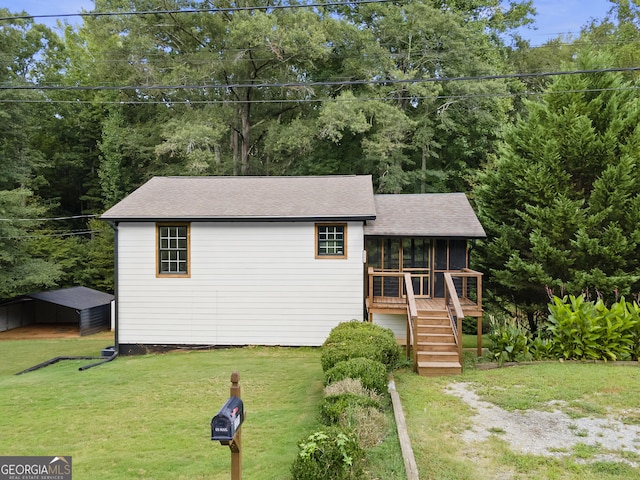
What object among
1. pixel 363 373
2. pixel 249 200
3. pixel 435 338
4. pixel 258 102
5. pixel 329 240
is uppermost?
pixel 258 102

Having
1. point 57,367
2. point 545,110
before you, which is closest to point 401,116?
point 545,110

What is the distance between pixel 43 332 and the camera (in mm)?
20047

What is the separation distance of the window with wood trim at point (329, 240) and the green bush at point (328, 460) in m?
7.56

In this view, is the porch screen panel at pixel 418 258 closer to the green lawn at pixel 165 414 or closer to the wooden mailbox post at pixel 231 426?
the green lawn at pixel 165 414

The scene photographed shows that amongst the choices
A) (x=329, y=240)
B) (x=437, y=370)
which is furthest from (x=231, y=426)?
(x=329, y=240)

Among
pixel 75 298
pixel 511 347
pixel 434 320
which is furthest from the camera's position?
pixel 75 298

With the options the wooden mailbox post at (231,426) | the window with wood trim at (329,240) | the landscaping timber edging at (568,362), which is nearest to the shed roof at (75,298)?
the window with wood trim at (329,240)

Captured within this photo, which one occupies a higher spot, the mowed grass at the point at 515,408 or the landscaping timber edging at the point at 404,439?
the landscaping timber edging at the point at 404,439

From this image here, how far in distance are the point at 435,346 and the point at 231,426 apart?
6.31 metres

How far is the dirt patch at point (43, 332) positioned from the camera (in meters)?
18.8

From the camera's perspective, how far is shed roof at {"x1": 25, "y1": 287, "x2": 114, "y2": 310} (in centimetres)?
1935

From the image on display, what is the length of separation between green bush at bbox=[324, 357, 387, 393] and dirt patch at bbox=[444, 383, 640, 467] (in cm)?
126

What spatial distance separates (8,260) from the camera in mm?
19766

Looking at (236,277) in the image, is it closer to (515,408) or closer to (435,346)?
(435,346)
